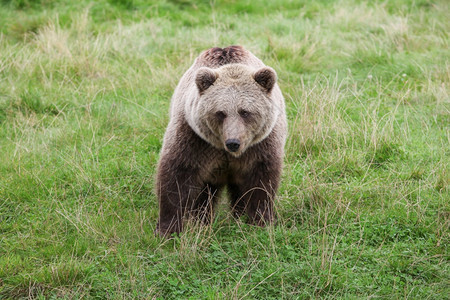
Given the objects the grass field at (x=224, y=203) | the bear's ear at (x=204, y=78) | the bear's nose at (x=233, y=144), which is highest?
the bear's ear at (x=204, y=78)

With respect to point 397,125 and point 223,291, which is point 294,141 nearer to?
point 397,125

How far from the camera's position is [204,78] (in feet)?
15.1

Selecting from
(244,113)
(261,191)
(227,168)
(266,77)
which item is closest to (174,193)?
(227,168)

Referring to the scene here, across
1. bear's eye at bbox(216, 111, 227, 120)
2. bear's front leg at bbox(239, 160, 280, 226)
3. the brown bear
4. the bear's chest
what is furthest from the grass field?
bear's eye at bbox(216, 111, 227, 120)

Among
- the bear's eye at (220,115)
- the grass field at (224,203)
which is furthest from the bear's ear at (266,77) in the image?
the grass field at (224,203)

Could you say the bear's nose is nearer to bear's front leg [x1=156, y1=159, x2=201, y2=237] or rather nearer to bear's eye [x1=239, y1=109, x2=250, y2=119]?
bear's eye [x1=239, y1=109, x2=250, y2=119]

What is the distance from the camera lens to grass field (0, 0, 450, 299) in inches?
163

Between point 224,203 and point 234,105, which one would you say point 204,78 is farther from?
point 224,203

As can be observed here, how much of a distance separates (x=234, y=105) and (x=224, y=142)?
0.36 metres

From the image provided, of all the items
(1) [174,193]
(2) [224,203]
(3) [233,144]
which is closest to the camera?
(3) [233,144]

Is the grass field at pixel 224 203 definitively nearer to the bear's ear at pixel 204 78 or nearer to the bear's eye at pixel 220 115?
the bear's eye at pixel 220 115

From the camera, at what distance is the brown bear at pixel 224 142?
452 cm

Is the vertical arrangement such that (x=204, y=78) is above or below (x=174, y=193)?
above

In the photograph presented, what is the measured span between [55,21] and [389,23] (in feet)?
21.7
